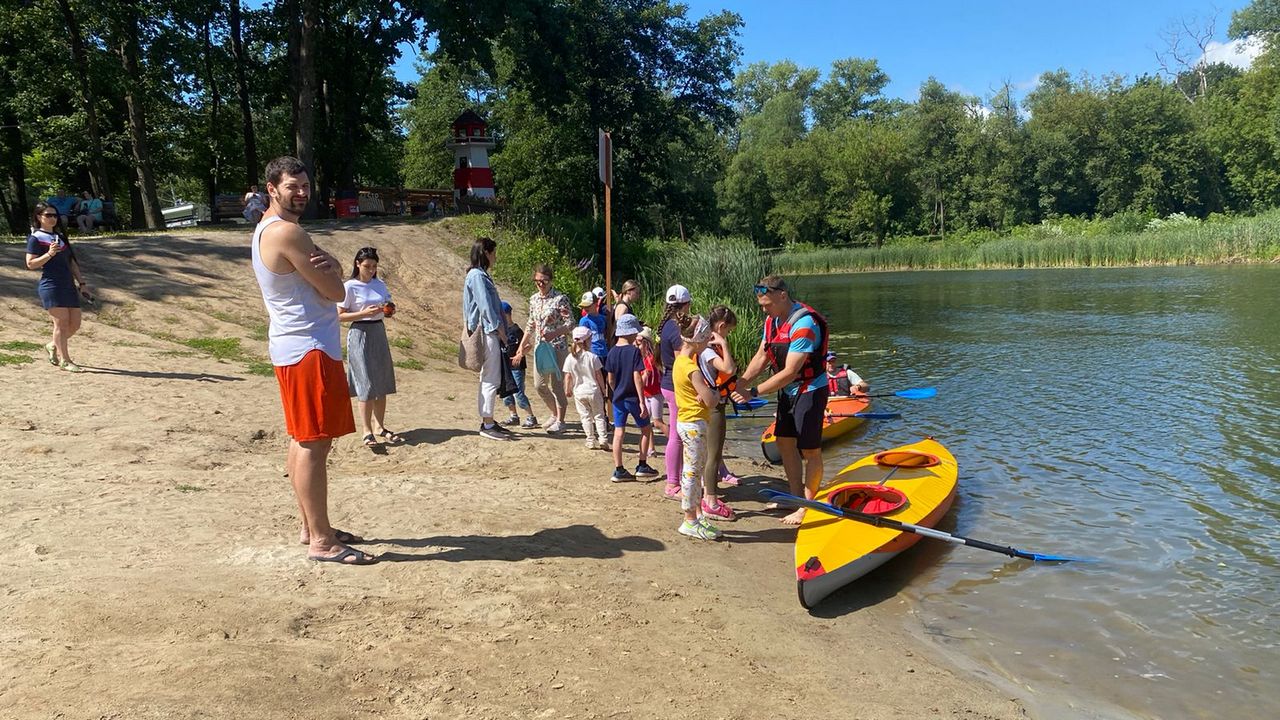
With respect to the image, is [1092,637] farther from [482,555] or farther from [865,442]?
[865,442]

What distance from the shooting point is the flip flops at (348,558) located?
4.54 metres

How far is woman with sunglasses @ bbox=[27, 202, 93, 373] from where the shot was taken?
8336mm

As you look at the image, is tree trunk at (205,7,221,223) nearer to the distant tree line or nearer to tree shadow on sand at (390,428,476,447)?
the distant tree line

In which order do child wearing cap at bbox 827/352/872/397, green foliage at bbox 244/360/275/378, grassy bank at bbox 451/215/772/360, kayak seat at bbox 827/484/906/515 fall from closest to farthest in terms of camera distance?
kayak seat at bbox 827/484/906/515 < green foliage at bbox 244/360/275/378 < child wearing cap at bbox 827/352/872/397 < grassy bank at bbox 451/215/772/360

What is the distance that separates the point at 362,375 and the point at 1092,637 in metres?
5.80

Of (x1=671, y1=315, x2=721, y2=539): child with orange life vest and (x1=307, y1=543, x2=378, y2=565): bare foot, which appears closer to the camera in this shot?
(x1=307, y1=543, x2=378, y2=565): bare foot

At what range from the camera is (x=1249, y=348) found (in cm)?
1555

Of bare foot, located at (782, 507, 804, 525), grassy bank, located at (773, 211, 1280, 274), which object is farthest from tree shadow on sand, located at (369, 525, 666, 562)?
grassy bank, located at (773, 211, 1280, 274)

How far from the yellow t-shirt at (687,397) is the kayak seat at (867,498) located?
142cm

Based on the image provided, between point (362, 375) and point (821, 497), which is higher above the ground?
→ point (362, 375)

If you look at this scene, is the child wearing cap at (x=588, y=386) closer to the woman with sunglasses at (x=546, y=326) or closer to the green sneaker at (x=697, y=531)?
the woman with sunglasses at (x=546, y=326)

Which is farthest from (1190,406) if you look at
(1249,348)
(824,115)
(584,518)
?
(824,115)

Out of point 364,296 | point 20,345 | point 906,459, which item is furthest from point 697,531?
point 20,345

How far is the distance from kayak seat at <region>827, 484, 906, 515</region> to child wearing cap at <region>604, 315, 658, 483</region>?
1750 millimetres
